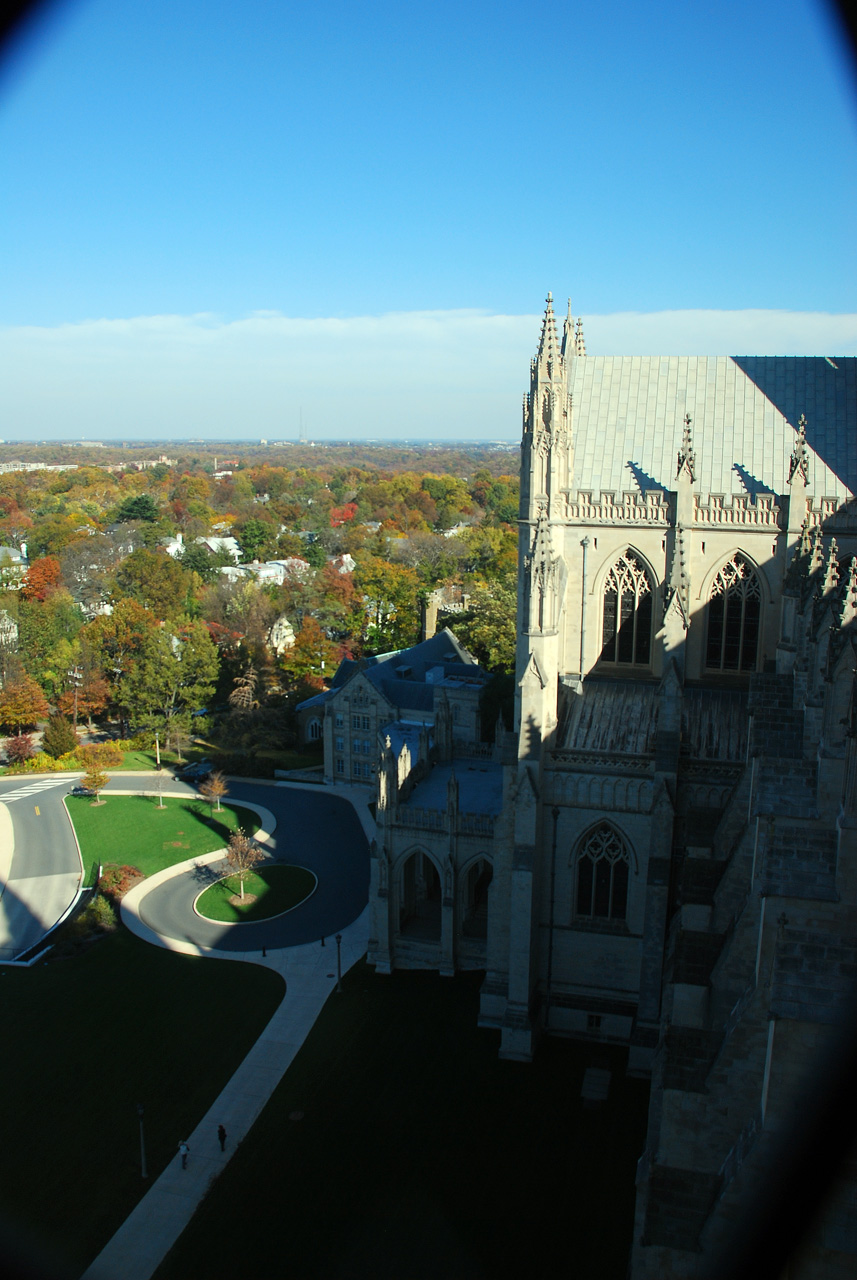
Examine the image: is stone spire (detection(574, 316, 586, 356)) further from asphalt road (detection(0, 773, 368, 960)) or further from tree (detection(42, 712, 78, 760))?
tree (detection(42, 712, 78, 760))

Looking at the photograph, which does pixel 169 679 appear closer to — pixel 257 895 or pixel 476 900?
pixel 257 895

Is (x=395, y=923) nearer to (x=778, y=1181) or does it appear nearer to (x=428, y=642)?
(x=778, y=1181)

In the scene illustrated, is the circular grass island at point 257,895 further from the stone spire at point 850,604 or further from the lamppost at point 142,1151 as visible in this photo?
the stone spire at point 850,604

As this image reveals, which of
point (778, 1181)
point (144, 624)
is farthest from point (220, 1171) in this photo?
point (144, 624)

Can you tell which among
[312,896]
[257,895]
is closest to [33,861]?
[257,895]

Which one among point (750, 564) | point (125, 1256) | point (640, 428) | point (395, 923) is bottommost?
point (125, 1256)

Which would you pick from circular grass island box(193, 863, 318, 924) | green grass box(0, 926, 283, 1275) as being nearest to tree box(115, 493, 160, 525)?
circular grass island box(193, 863, 318, 924)

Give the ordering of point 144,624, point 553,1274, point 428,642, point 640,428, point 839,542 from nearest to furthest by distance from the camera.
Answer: point 553,1274, point 839,542, point 640,428, point 428,642, point 144,624
